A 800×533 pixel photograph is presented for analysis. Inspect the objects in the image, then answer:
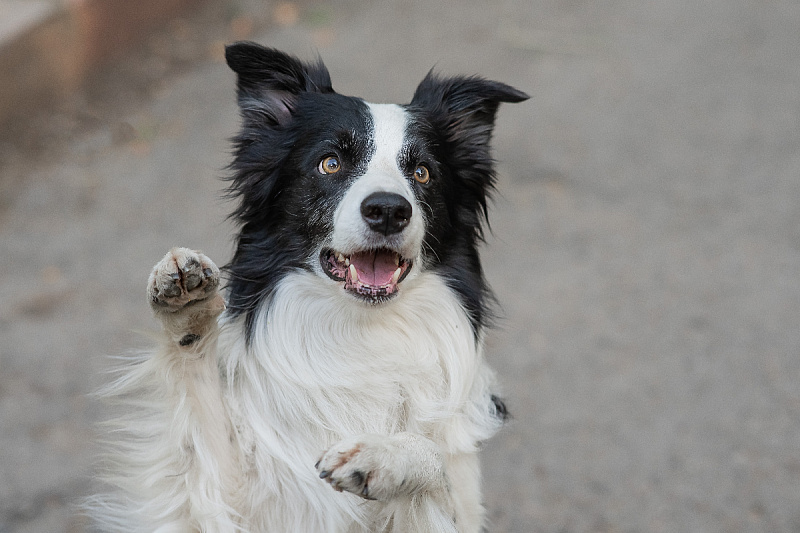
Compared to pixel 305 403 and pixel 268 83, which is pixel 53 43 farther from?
pixel 305 403

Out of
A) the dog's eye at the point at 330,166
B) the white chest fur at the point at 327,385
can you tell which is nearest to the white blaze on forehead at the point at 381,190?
the dog's eye at the point at 330,166

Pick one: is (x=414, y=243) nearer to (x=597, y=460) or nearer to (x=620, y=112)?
(x=597, y=460)

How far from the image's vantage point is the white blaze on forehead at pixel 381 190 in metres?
3.30

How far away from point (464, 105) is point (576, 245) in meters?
3.56

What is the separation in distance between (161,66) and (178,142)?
1.31 m

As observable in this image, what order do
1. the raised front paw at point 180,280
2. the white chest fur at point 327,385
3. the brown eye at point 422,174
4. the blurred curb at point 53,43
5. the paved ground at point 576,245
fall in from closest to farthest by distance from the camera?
1. the raised front paw at point 180,280
2. the white chest fur at point 327,385
3. the brown eye at point 422,174
4. the paved ground at point 576,245
5. the blurred curb at point 53,43

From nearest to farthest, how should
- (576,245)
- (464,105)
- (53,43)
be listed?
(464,105) < (576,245) < (53,43)

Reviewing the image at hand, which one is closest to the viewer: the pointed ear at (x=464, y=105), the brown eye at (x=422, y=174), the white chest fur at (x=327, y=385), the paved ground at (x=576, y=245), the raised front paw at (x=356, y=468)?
the raised front paw at (x=356, y=468)

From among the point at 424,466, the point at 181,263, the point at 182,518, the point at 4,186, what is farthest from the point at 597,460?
the point at 4,186

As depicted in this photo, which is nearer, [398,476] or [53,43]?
[398,476]

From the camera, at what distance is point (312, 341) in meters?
3.54

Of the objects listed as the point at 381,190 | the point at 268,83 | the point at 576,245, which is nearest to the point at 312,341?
the point at 381,190

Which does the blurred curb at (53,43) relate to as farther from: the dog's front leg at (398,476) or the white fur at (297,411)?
the dog's front leg at (398,476)

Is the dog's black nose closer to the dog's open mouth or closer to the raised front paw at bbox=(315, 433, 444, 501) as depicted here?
the dog's open mouth
